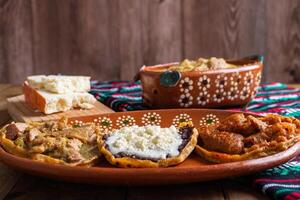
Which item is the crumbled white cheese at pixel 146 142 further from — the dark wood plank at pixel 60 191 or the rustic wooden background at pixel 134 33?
the rustic wooden background at pixel 134 33

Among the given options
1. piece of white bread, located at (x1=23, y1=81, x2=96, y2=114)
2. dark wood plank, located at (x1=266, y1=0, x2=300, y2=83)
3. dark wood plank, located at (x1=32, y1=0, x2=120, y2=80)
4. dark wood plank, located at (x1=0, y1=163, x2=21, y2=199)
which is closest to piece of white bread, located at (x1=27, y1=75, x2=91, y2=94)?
piece of white bread, located at (x1=23, y1=81, x2=96, y2=114)

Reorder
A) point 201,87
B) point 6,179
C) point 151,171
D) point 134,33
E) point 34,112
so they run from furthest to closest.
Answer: point 134,33, point 34,112, point 201,87, point 6,179, point 151,171

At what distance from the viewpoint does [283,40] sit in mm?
3000

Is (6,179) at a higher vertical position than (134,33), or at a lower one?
lower

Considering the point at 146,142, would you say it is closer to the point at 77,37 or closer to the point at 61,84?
the point at 61,84

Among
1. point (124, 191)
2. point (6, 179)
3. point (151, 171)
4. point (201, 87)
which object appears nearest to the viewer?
point (151, 171)

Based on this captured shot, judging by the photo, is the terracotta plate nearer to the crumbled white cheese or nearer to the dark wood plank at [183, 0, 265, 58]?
the crumbled white cheese

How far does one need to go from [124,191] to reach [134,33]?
2.04 meters

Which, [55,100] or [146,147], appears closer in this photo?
[146,147]

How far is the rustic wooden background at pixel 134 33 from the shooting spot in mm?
2941

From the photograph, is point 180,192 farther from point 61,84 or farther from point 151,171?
point 61,84

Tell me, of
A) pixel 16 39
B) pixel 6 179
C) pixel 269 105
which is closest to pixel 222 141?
pixel 6 179

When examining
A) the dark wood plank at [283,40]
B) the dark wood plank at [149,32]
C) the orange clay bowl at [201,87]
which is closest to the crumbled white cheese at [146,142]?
the orange clay bowl at [201,87]

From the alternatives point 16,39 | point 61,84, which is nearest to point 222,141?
point 61,84
